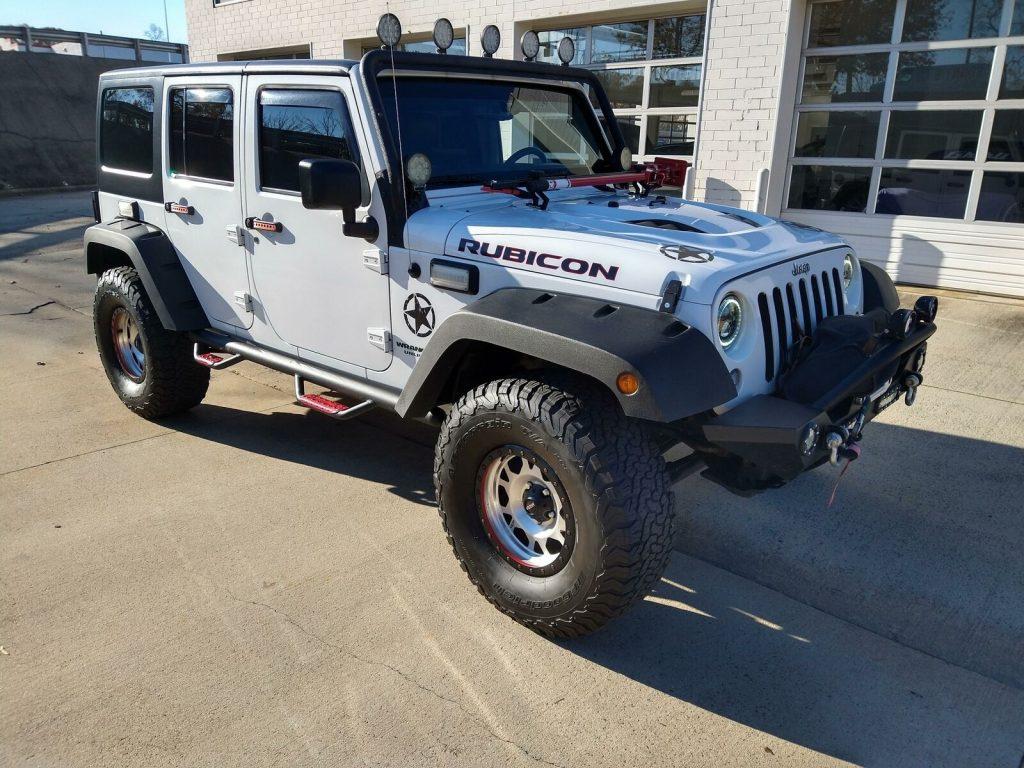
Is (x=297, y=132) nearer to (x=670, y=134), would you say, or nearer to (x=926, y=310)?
(x=926, y=310)

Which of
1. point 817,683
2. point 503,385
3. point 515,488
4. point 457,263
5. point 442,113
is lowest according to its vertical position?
point 817,683

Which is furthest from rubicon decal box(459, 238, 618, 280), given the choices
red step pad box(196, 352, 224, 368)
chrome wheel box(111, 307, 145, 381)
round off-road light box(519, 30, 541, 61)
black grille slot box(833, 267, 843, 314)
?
chrome wheel box(111, 307, 145, 381)

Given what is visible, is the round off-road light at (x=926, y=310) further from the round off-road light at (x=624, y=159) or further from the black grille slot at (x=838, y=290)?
the round off-road light at (x=624, y=159)

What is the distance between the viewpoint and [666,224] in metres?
3.26

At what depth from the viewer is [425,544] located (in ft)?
11.7

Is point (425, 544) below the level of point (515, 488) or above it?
below

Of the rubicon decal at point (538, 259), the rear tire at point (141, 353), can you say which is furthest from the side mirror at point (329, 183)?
the rear tire at point (141, 353)

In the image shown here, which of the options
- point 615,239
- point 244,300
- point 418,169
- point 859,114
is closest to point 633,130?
point 859,114

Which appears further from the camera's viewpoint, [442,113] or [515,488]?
[442,113]

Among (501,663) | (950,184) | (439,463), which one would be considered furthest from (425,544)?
(950,184)

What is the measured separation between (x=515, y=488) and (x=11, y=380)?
461cm

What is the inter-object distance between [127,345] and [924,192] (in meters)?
7.45

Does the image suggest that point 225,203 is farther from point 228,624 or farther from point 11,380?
point 11,380

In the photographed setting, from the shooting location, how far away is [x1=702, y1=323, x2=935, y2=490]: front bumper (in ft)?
8.24
